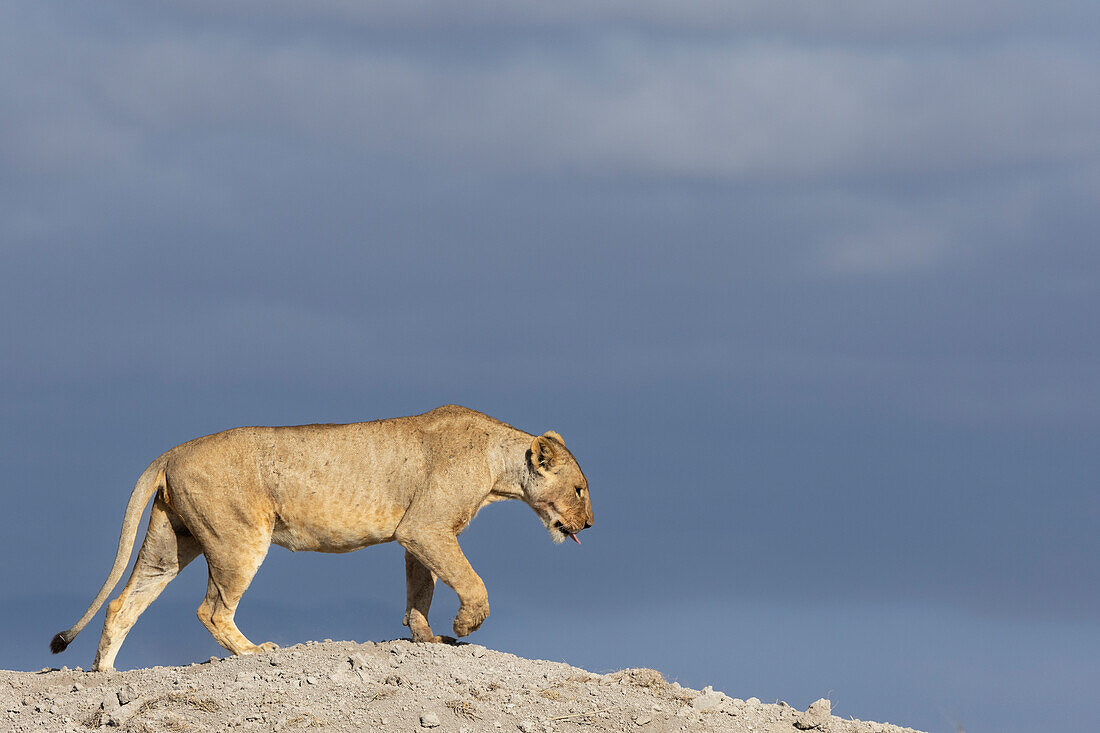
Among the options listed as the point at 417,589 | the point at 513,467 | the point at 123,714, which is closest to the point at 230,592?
the point at 123,714

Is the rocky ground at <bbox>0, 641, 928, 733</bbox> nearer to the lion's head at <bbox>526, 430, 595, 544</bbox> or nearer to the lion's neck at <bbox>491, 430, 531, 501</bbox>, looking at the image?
the lion's head at <bbox>526, 430, 595, 544</bbox>

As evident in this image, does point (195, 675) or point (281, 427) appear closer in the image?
point (195, 675)

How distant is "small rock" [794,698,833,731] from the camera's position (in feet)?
46.7

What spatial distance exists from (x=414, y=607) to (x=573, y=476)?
8.01ft

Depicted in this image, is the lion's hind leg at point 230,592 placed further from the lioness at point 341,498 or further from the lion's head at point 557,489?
the lion's head at point 557,489

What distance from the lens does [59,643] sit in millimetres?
16109

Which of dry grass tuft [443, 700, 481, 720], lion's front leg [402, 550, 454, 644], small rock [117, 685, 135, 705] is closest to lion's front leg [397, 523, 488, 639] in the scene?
lion's front leg [402, 550, 454, 644]

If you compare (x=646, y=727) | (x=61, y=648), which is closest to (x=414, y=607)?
(x=646, y=727)

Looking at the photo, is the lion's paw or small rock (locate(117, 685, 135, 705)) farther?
the lion's paw

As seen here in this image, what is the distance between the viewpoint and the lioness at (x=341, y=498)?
48.7 ft

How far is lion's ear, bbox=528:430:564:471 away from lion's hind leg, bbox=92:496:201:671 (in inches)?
169

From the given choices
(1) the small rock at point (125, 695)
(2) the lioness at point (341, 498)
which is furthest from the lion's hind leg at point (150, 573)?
(1) the small rock at point (125, 695)

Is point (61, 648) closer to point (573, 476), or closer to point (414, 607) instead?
point (414, 607)

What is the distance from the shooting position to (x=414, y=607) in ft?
50.6
